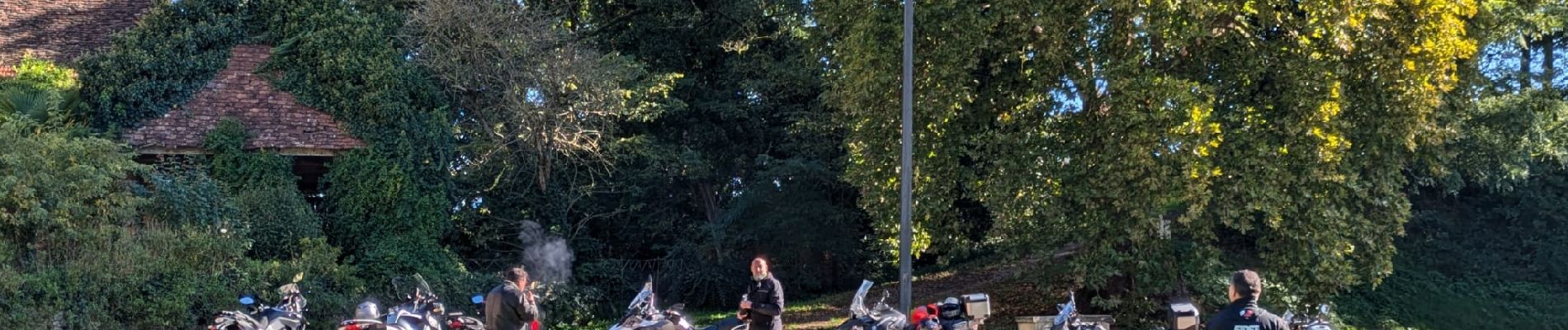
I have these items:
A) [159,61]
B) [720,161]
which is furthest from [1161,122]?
[159,61]

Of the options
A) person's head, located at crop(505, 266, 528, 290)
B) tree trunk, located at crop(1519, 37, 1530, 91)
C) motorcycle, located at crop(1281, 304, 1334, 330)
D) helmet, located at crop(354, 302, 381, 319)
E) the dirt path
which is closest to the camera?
motorcycle, located at crop(1281, 304, 1334, 330)

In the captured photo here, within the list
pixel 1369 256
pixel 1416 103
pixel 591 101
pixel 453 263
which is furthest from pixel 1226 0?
pixel 453 263

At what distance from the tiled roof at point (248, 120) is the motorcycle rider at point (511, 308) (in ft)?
35.6

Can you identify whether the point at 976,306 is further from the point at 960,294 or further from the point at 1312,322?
the point at 960,294

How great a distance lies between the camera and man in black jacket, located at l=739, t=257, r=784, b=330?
1134cm

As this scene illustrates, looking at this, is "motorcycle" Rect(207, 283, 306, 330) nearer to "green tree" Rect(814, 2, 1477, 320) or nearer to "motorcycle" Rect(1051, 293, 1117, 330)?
"motorcycle" Rect(1051, 293, 1117, 330)

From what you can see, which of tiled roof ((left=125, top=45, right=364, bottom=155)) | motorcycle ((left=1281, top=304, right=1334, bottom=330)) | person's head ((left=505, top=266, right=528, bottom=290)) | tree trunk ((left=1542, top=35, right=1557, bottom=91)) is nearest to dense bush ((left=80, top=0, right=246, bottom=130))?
tiled roof ((left=125, top=45, right=364, bottom=155))

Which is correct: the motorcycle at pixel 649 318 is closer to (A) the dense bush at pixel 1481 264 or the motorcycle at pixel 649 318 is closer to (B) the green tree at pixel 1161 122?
(B) the green tree at pixel 1161 122

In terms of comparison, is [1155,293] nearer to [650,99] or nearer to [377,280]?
[650,99]

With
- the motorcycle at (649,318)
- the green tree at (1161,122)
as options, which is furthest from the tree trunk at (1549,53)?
the motorcycle at (649,318)

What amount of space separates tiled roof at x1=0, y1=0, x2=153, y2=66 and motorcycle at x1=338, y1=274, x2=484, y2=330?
441 inches

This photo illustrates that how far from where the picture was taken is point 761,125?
26.2 meters

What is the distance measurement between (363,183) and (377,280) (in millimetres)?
1847

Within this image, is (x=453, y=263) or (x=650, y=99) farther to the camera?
(x=650, y=99)
